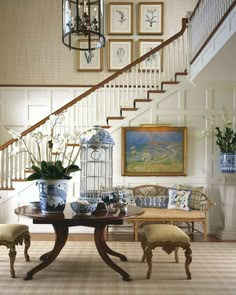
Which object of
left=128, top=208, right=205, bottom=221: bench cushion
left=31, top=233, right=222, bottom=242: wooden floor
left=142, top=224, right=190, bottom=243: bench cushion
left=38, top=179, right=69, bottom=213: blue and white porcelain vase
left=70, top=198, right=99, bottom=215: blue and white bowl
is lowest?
left=31, top=233, right=222, bottom=242: wooden floor

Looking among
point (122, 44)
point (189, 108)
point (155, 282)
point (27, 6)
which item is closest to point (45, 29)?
point (27, 6)

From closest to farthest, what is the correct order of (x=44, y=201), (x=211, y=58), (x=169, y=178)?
(x=44, y=201), (x=211, y=58), (x=169, y=178)

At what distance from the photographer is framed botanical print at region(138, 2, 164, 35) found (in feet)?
→ 30.3

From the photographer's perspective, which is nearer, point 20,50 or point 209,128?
point 209,128

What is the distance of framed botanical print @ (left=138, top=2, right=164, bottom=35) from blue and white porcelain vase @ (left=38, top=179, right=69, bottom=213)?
603 cm

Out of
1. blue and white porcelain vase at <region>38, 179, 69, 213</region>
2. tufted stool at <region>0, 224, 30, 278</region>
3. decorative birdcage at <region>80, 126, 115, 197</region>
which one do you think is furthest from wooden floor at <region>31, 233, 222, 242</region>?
blue and white porcelain vase at <region>38, 179, 69, 213</region>

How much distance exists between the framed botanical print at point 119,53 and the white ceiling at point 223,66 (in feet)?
8.10

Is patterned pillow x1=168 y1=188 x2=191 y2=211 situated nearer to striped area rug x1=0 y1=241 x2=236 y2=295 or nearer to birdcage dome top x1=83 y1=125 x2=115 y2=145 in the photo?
striped area rug x1=0 y1=241 x2=236 y2=295

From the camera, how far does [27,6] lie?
928cm

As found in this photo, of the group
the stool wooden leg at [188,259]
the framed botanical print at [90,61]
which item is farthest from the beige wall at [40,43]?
the stool wooden leg at [188,259]

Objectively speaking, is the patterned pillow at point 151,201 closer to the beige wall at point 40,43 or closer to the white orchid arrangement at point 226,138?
the white orchid arrangement at point 226,138

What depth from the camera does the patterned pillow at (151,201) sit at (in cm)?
700

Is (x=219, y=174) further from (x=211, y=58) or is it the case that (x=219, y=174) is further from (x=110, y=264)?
(x=110, y=264)

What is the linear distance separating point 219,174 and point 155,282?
3742 millimetres
